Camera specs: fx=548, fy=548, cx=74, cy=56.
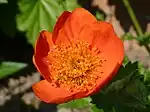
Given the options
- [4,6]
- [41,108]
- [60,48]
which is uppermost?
[60,48]

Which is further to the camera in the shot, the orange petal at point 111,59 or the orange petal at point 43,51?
the orange petal at point 43,51

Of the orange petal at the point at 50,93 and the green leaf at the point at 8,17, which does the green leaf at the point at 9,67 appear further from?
the green leaf at the point at 8,17

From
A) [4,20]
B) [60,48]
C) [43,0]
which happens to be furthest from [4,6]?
[60,48]

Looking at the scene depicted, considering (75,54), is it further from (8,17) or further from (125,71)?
(8,17)

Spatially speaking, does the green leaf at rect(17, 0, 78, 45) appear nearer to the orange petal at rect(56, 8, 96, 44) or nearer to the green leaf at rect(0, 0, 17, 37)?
the green leaf at rect(0, 0, 17, 37)

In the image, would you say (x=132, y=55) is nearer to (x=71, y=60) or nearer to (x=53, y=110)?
(x=53, y=110)

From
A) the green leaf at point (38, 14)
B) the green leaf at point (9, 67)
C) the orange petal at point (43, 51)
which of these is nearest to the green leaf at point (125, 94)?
the orange petal at point (43, 51)
